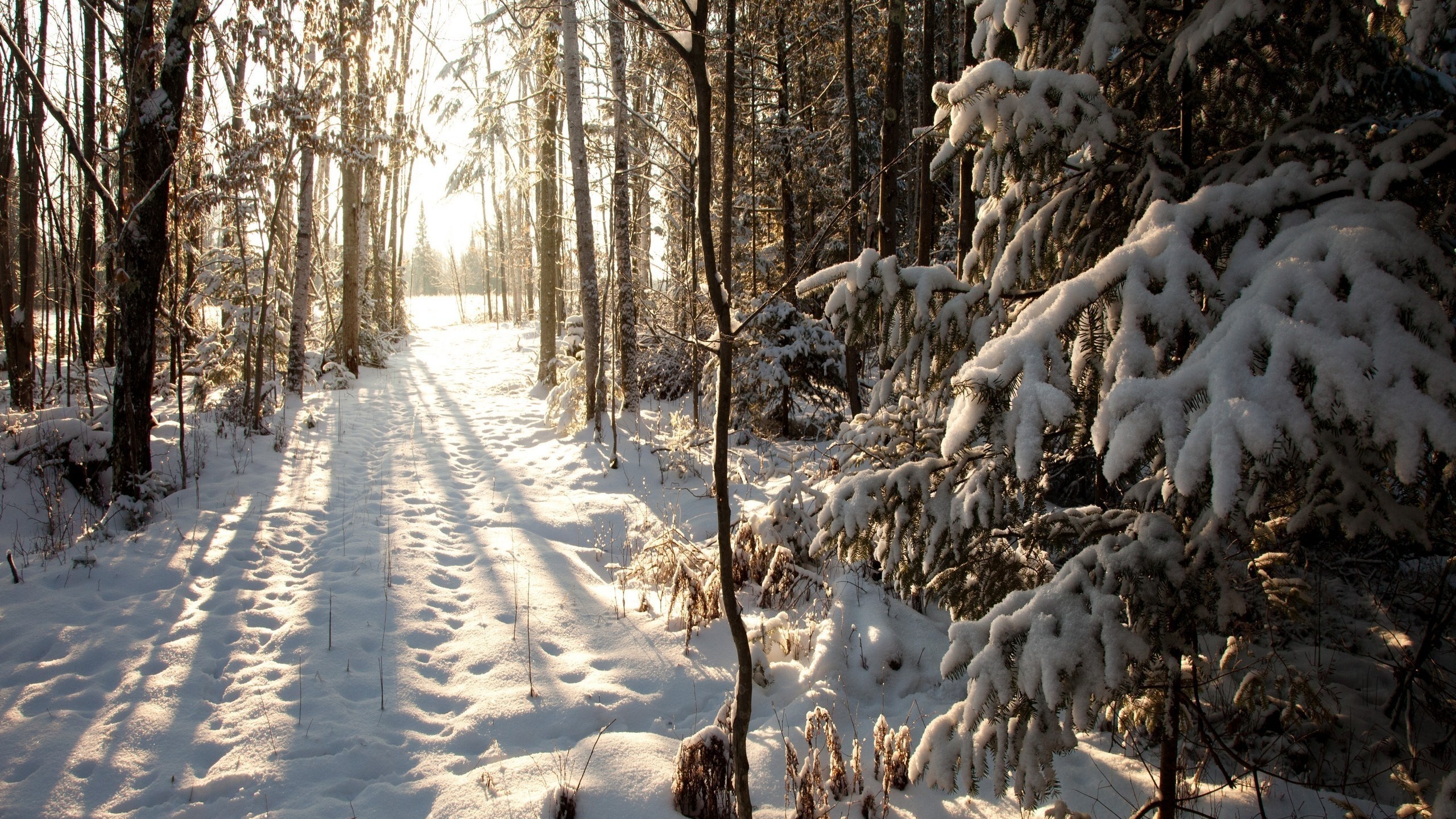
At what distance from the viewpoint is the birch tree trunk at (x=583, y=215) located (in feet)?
28.1

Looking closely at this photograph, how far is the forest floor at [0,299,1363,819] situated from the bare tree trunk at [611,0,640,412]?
3.69 meters

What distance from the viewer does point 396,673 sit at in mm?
3625

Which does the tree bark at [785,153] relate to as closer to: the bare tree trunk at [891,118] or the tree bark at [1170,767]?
the bare tree trunk at [891,118]

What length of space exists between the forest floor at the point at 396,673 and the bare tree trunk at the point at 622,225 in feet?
12.1

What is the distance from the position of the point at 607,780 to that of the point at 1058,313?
259cm

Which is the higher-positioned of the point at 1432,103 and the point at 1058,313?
the point at 1432,103

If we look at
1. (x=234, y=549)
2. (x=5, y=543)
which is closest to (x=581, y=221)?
(x=234, y=549)

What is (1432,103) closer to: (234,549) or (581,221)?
(234,549)

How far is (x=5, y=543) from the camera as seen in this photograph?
4684 millimetres

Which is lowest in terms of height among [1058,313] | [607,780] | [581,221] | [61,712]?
[607,780]

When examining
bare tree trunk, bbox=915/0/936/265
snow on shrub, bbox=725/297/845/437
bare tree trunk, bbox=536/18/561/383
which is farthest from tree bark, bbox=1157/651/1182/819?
bare tree trunk, bbox=536/18/561/383

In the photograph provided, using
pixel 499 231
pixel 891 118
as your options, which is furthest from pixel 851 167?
pixel 499 231

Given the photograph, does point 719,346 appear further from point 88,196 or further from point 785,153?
point 785,153

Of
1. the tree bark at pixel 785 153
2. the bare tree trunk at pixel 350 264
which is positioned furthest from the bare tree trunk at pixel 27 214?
the tree bark at pixel 785 153
